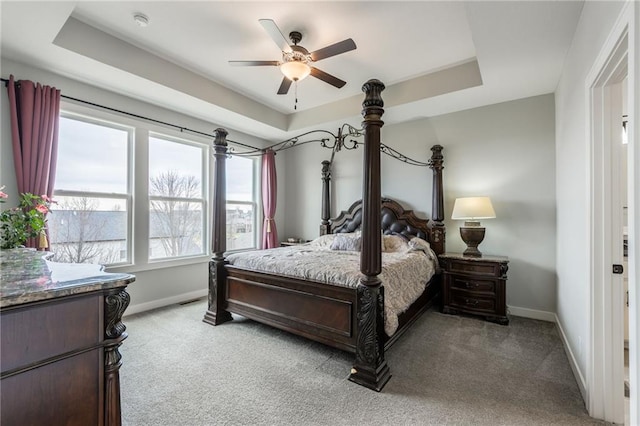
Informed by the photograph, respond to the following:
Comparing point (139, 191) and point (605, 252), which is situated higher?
point (139, 191)

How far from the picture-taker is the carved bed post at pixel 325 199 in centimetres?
514

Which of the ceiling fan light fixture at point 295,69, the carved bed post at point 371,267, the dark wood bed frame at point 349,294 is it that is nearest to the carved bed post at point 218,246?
the dark wood bed frame at point 349,294

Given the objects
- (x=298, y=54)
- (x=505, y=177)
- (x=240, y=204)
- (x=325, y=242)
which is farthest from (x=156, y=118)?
(x=505, y=177)

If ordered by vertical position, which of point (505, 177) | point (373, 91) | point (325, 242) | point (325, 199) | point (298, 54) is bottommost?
point (325, 242)

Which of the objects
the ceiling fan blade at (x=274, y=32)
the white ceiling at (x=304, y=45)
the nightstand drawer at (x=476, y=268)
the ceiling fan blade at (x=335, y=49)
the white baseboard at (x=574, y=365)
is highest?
the white ceiling at (x=304, y=45)

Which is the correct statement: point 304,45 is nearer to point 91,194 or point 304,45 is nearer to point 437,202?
point 437,202

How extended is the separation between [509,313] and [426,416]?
2.63 m

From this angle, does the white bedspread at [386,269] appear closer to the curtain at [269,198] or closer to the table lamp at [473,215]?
the table lamp at [473,215]

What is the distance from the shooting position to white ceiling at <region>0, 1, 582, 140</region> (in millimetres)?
2338

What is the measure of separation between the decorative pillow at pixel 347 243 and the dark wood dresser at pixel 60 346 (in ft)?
9.66

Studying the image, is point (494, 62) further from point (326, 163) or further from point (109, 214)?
point (109, 214)

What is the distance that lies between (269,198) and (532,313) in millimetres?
4395

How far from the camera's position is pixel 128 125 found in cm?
371

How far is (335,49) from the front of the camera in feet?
7.95
